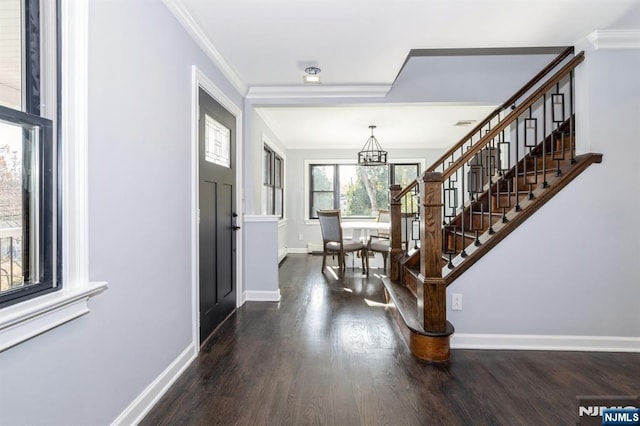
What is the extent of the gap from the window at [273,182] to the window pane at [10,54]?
13.9 feet

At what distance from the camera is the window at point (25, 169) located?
111 centimetres

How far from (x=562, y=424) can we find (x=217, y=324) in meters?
2.48

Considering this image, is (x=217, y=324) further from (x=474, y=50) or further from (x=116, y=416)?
(x=474, y=50)

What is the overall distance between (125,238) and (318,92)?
8.66 ft

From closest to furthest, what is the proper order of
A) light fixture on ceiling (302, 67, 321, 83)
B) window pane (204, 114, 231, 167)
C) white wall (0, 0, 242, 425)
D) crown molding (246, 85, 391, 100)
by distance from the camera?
white wall (0, 0, 242, 425)
window pane (204, 114, 231, 167)
light fixture on ceiling (302, 67, 321, 83)
crown molding (246, 85, 391, 100)

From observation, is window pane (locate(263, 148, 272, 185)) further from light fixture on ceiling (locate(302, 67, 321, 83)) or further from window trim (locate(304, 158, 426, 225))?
light fixture on ceiling (locate(302, 67, 321, 83))

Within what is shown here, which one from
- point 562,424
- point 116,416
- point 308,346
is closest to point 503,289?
point 562,424

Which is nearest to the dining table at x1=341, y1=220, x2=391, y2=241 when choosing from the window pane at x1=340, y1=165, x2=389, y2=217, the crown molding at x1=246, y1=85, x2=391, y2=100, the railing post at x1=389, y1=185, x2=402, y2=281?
the railing post at x1=389, y1=185, x2=402, y2=281

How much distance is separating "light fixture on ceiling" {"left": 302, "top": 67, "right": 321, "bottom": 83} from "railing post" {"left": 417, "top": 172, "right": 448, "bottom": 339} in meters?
1.50

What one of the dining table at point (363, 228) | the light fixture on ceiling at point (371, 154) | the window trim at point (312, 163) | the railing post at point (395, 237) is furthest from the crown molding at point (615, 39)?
the window trim at point (312, 163)

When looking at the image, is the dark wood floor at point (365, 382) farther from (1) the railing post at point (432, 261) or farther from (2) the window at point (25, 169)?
(2) the window at point (25, 169)

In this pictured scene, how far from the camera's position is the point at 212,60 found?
280 centimetres

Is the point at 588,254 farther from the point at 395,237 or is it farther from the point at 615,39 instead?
the point at 395,237

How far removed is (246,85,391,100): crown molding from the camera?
361 cm
